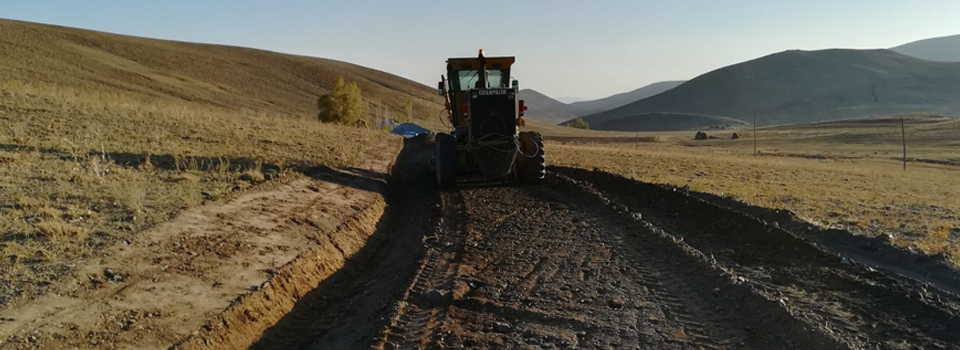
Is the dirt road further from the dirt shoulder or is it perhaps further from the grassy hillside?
the grassy hillside

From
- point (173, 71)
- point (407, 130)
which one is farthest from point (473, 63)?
point (173, 71)

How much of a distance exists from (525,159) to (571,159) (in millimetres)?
12172

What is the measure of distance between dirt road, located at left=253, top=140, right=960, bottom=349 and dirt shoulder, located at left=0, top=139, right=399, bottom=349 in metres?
0.53

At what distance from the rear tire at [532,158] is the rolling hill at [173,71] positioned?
40.3 metres

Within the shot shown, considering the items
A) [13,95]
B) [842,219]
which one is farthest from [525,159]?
[13,95]

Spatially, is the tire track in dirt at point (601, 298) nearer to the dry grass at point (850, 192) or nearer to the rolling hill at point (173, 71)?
the dry grass at point (850, 192)

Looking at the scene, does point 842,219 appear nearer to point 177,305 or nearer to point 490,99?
point 490,99

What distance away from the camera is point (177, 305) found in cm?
682

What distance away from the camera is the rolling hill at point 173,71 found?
62094 mm

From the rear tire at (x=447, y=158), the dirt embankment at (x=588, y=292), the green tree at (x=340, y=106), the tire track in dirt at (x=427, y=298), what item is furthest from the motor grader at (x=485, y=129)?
the green tree at (x=340, y=106)

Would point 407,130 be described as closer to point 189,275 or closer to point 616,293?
point 189,275

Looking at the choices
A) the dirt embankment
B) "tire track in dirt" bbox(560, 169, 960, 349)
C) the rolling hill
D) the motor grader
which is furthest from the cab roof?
the rolling hill

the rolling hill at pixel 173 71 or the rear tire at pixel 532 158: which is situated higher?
the rolling hill at pixel 173 71

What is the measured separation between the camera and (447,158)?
17.5 meters
